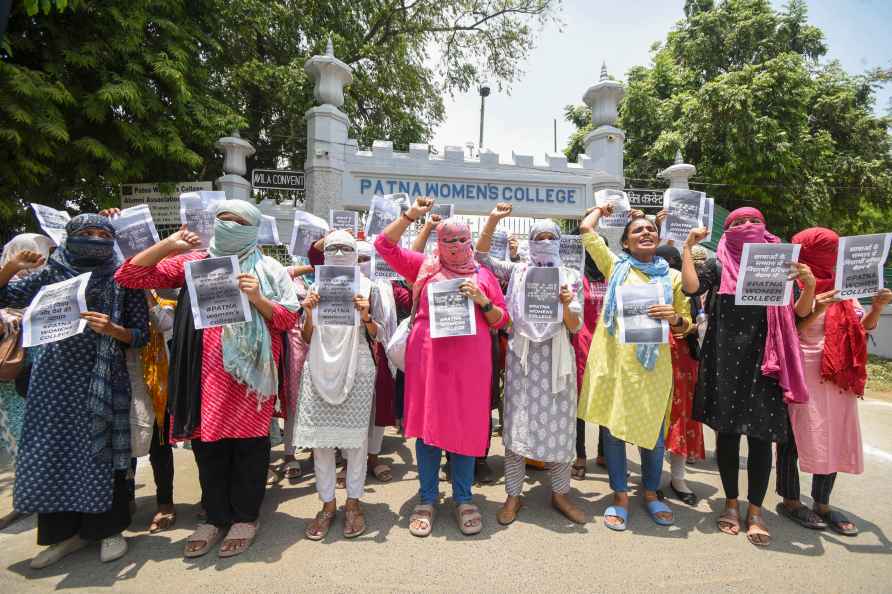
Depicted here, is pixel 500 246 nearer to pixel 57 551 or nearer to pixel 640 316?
pixel 640 316

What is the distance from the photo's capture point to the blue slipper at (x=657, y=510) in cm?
299

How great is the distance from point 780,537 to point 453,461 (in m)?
2.03

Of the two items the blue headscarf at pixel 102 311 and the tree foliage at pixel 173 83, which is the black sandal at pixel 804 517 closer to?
the blue headscarf at pixel 102 311

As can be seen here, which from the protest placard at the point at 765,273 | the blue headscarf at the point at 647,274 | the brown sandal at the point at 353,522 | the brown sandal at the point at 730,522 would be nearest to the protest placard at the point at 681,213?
the blue headscarf at the point at 647,274

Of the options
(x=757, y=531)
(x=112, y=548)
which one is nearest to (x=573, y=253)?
(x=757, y=531)

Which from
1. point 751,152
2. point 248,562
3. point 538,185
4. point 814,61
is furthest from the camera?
point 814,61

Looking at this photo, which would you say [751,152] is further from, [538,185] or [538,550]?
[538,550]

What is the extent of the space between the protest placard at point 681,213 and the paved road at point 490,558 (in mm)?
2047

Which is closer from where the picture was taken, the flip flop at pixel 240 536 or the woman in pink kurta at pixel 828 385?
the flip flop at pixel 240 536

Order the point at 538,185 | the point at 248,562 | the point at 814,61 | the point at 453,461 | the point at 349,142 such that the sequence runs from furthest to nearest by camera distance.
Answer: the point at 814,61 < the point at 538,185 < the point at 349,142 < the point at 453,461 < the point at 248,562

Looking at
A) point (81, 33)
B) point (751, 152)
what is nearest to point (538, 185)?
point (81, 33)

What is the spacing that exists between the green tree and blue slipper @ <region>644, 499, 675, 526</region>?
11.7 metres

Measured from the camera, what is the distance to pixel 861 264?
8.78 feet

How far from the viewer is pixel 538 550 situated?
2.71 meters
